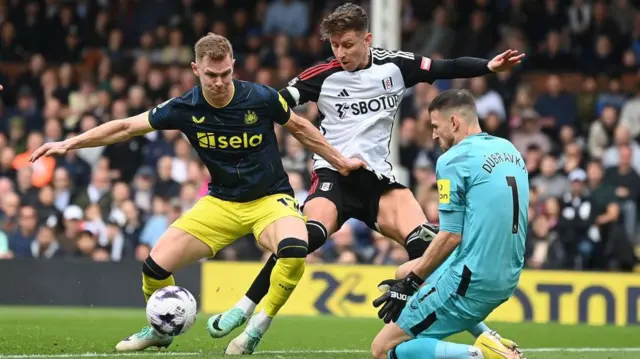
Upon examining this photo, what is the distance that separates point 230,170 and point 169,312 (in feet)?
3.97

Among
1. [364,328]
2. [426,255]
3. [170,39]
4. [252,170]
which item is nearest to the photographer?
[426,255]

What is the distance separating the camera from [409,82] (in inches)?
394

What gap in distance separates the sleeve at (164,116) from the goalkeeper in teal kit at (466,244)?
88.7 inches

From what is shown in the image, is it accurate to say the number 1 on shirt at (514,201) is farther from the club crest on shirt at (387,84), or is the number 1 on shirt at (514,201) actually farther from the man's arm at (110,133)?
the man's arm at (110,133)

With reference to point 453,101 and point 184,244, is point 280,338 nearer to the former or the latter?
point 184,244

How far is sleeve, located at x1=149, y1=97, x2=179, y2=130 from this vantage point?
9.17 meters

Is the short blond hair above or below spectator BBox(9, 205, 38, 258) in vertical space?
above

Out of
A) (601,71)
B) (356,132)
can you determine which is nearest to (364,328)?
(356,132)

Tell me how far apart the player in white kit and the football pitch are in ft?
3.67

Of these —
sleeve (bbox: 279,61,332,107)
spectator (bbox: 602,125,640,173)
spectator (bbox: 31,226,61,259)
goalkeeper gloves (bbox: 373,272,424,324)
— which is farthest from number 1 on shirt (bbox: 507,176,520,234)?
spectator (bbox: 31,226,61,259)

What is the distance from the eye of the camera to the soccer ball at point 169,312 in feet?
28.8

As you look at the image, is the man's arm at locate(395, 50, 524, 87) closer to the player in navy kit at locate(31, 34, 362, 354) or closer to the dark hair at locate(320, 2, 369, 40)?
the dark hair at locate(320, 2, 369, 40)

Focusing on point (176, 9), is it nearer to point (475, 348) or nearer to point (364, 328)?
point (364, 328)

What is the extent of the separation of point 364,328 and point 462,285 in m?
4.81
